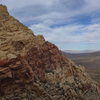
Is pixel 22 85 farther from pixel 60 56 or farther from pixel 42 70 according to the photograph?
pixel 60 56

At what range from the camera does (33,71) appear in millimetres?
27938

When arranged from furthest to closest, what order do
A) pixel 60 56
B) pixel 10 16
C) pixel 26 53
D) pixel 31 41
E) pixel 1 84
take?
pixel 60 56, pixel 10 16, pixel 31 41, pixel 26 53, pixel 1 84

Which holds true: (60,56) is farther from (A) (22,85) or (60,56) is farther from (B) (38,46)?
(A) (22,85)

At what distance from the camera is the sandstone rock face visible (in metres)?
25.1

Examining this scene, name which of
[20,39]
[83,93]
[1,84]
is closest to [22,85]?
[1,84]

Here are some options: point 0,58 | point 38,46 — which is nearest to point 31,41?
point 38,46

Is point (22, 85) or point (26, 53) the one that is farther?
point (26, 53)

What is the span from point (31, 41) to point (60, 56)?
21.7ft

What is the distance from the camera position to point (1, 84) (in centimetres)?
2458

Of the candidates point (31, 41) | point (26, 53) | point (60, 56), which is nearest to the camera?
point (26, 53)

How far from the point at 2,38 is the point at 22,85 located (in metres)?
6.25

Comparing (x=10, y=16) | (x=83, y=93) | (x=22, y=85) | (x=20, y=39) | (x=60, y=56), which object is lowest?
(x=83, y=93)

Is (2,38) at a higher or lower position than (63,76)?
higher

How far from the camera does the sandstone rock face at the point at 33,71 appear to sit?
82.4 feet
